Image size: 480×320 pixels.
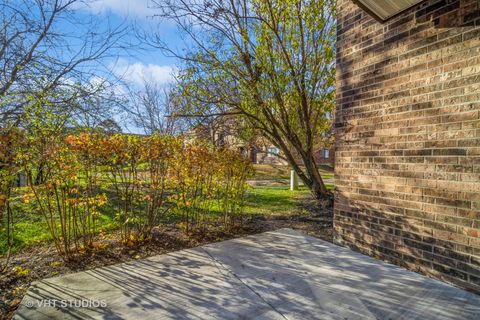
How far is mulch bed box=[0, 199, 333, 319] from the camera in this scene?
2.72 m

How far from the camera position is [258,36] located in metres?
6.15

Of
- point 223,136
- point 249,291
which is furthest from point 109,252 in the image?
point 223,136

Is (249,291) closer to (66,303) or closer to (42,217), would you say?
(66,303)

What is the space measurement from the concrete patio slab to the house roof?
2840 mm

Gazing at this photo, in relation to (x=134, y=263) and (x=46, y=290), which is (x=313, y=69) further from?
(x=46, y=290)

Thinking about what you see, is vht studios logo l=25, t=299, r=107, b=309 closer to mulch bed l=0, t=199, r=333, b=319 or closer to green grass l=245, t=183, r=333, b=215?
mulch bed l=0, t=199, r=333, b=319

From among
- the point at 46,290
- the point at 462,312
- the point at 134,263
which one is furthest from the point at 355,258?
the point at 46,290

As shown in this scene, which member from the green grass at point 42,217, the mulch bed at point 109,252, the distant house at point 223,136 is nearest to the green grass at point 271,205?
the green grass at point 42,217

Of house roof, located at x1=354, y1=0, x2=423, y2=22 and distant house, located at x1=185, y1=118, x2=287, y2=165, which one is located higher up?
house roof, located at x1=354, y1=0, x2=423, y2=22

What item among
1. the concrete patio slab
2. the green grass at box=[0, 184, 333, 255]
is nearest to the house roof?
the concrete patio slab

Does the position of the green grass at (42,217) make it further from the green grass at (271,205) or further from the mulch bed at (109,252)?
the mulch bed at (109,252)

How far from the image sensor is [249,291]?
2.47 meters

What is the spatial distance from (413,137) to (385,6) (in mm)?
1450

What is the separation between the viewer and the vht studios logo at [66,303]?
2256 mm
